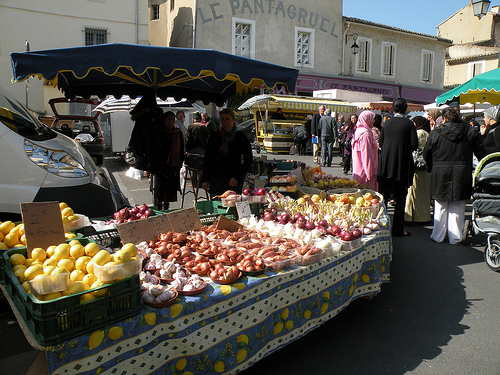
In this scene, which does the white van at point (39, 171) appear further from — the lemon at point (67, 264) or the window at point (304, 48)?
the window at point (304, 48)

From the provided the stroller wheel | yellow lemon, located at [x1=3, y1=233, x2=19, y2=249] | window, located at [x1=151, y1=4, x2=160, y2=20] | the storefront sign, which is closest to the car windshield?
yellow lemon, located at [x1=3, y1=233, x2=19, y2=249]

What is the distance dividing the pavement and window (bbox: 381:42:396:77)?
2212cm

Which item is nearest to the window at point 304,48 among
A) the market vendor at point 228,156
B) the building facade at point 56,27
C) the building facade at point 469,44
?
the building facade at point 56,27

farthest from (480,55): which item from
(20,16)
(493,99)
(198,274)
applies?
(198,274)

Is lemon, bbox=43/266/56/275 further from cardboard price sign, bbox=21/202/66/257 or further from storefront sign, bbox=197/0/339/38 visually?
storefront sign, bbox=197/0/339/38

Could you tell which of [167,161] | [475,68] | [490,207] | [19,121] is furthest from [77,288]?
[475,68]

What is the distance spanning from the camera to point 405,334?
337cm

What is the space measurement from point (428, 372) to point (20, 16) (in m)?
22.5

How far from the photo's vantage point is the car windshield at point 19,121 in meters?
4.14

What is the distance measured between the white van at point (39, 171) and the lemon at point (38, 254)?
1922mm

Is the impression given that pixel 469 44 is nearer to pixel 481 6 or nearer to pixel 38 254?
pixel 481 6

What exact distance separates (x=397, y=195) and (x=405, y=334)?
10.3ft

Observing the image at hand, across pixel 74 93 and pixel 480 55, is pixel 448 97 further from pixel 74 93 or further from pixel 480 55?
pixel 480 55

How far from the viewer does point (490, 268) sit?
494 cm
